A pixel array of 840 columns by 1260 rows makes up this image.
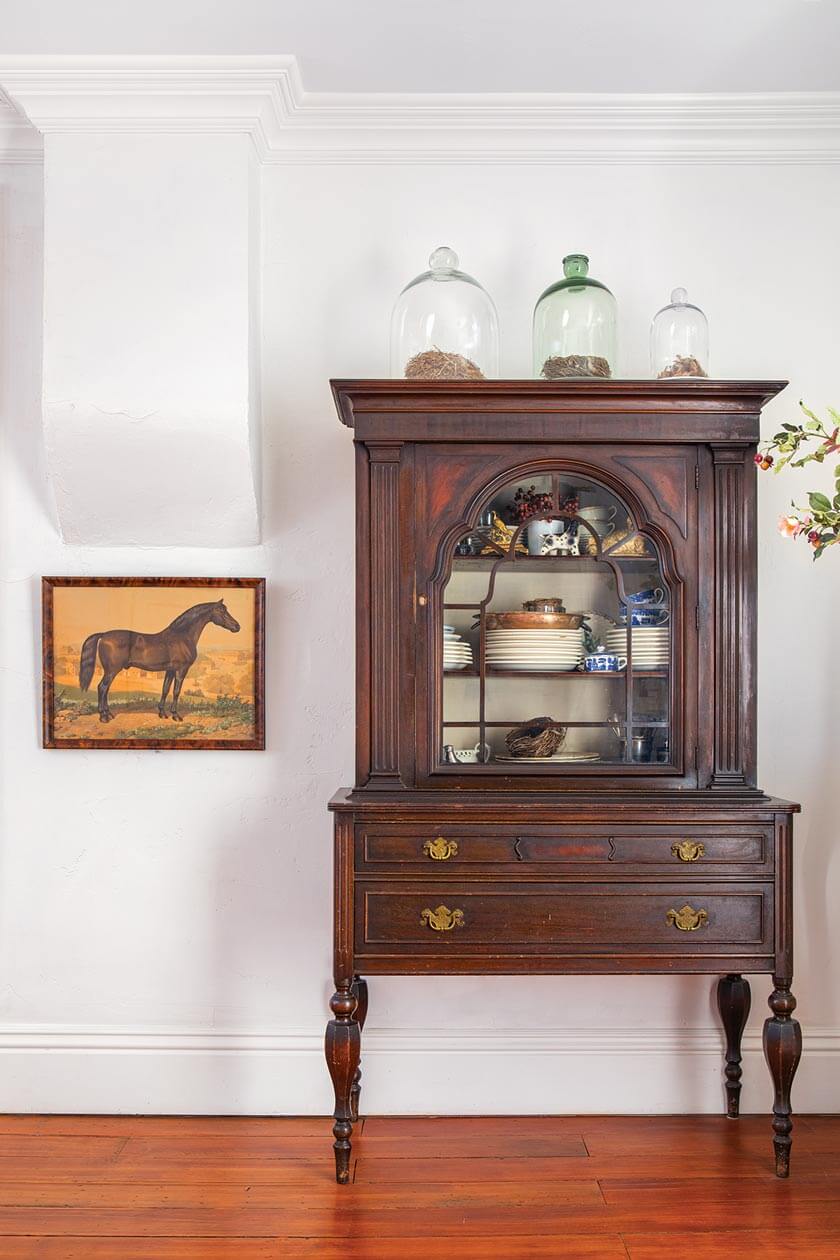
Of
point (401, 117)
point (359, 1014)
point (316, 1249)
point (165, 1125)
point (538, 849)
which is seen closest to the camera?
point (316, 1249)

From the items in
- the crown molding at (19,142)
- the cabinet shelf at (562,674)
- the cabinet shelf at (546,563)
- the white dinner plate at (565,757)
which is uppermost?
the crown molding at (19,142)

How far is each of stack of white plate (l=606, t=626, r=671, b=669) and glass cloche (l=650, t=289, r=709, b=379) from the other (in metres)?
0.70

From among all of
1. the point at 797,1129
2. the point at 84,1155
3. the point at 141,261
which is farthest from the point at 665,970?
the point at 141,261

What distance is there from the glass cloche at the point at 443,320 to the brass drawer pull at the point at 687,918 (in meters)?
1.40

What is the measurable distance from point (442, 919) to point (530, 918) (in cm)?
20

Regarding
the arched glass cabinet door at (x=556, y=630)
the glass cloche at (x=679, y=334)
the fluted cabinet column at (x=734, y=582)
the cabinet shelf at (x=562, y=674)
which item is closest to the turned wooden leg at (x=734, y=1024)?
the fluted cabinet column at (x=734, y=582)

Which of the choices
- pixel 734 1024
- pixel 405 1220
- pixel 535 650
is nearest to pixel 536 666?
pixel 535 650

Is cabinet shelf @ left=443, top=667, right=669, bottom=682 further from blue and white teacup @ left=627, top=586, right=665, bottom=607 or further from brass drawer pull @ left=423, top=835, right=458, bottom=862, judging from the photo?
brass drawer pull @ left=423, top=835, right=458, bottom=862

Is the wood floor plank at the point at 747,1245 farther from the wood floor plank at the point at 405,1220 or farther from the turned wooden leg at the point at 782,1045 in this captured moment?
the turned wooden leg at the point at 782,1045

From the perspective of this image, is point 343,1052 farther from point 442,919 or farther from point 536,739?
point 536,739

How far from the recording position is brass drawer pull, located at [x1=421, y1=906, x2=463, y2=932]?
Result: 7.68 feet

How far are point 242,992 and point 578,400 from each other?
72.0 inches

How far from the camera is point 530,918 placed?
235 cm

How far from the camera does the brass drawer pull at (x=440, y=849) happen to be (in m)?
2.35
